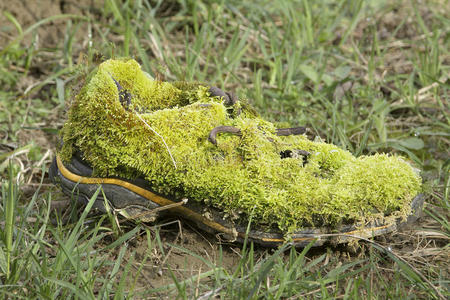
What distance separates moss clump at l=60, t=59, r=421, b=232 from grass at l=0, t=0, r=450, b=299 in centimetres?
18

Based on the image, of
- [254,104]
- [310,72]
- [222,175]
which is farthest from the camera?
[310,72]

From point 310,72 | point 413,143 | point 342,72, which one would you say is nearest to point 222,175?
point 413,143

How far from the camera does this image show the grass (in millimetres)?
1758

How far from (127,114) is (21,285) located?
2.46ft

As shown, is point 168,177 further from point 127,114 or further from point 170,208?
point 127,114

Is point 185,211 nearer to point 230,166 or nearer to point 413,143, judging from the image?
point 230,166

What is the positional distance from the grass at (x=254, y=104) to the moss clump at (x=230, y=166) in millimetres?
179

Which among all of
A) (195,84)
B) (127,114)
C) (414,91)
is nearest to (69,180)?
(127,114)

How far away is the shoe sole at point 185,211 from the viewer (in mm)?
1927

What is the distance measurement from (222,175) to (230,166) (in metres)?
0.05

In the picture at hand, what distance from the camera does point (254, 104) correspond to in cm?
321

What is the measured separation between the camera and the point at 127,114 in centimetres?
199

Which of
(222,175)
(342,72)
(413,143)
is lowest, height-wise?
(413,143)

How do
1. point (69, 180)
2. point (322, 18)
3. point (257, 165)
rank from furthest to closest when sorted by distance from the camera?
point (322, 18) → point (69, 180) → point (257, 165)
